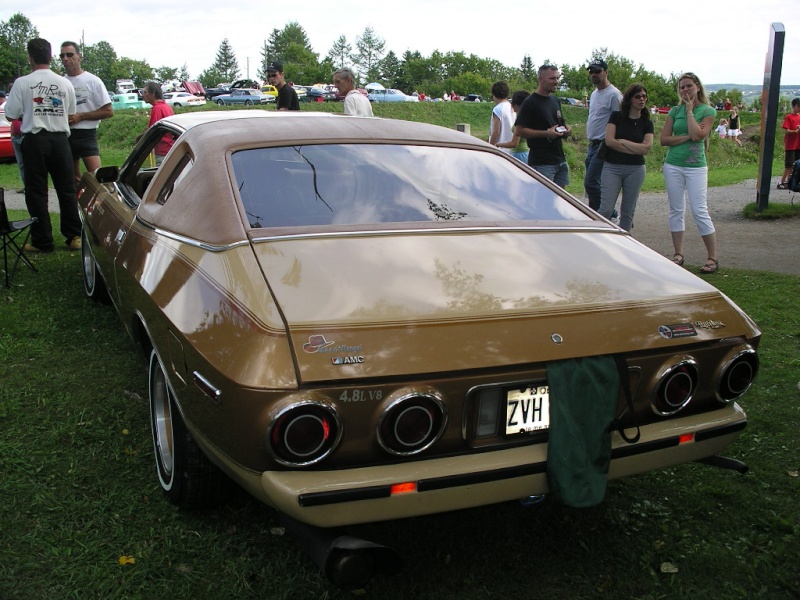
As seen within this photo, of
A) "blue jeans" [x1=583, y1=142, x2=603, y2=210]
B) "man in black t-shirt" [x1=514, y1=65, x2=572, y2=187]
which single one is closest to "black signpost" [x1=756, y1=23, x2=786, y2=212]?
"blue jeans" [x1=583, y1=142, x2=603, y2=210]

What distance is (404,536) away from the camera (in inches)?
120

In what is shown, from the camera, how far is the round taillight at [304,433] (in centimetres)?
224

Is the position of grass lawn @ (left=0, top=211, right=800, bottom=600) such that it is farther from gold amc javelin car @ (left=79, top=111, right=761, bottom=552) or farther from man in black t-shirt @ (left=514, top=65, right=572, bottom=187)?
man in black t-shirt @ (left=514, top=65, right=572, bottom=187)

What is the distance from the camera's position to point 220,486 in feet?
10.0

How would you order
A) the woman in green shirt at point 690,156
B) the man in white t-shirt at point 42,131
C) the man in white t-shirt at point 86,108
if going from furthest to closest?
the man in white t-shirt at point 86,108
the man in white t-shirt at point 42,131
the woman in green shirt at point 690,156

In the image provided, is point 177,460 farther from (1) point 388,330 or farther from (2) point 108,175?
(2) point 108,175

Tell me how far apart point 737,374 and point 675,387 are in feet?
0.95

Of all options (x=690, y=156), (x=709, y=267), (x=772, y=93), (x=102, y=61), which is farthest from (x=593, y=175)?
(x=102, y=61)

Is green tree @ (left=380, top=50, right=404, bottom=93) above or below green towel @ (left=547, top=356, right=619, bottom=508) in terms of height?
above

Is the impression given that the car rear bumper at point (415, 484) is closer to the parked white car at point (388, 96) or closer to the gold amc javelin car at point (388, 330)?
the gold amc javelin car at point (388, 330)

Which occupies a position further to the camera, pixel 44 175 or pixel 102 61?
pixel 102 61

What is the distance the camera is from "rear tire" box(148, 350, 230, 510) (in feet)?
9.59

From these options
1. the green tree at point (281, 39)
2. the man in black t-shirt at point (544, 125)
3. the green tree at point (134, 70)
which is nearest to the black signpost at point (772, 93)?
the man in black t-shirt at point (544, 125)

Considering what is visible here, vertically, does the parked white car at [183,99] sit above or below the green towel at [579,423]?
above
